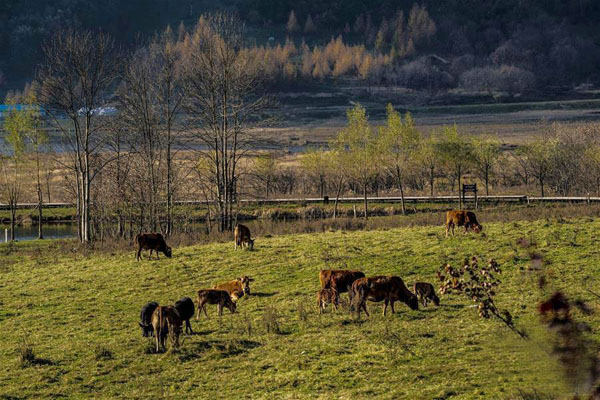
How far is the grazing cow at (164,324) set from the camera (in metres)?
17.7

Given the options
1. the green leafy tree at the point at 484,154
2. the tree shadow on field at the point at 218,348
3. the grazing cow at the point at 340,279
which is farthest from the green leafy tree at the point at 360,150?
the tree shadow on field at the point at 218,348

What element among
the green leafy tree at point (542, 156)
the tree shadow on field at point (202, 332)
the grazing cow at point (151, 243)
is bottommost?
the tree shadow on field at point (202, 332)

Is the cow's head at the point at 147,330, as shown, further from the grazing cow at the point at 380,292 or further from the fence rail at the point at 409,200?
the fence rail at the point at 409,200

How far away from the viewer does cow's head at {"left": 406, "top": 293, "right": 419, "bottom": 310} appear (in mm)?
19469

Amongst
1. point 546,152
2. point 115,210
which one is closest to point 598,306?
point 115,210

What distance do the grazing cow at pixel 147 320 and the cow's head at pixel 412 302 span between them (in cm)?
647

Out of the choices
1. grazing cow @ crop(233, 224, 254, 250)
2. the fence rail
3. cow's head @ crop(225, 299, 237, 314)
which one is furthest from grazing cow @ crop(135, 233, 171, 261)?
the fence rail

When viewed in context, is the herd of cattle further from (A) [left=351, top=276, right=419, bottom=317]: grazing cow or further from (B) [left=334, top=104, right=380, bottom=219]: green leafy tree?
(B) [left=334, top=104, right=380, bottom=219]: green leafy tree

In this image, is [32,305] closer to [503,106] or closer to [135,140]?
[135,140]

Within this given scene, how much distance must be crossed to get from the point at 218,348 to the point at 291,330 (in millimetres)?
2087

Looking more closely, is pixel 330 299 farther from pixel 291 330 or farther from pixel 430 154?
pixel 430 154

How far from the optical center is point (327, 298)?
20.2m

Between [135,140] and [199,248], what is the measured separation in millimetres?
22745

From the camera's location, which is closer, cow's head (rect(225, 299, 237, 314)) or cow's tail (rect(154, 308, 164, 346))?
cow's tail (rect(154, 308, 164, 346))
